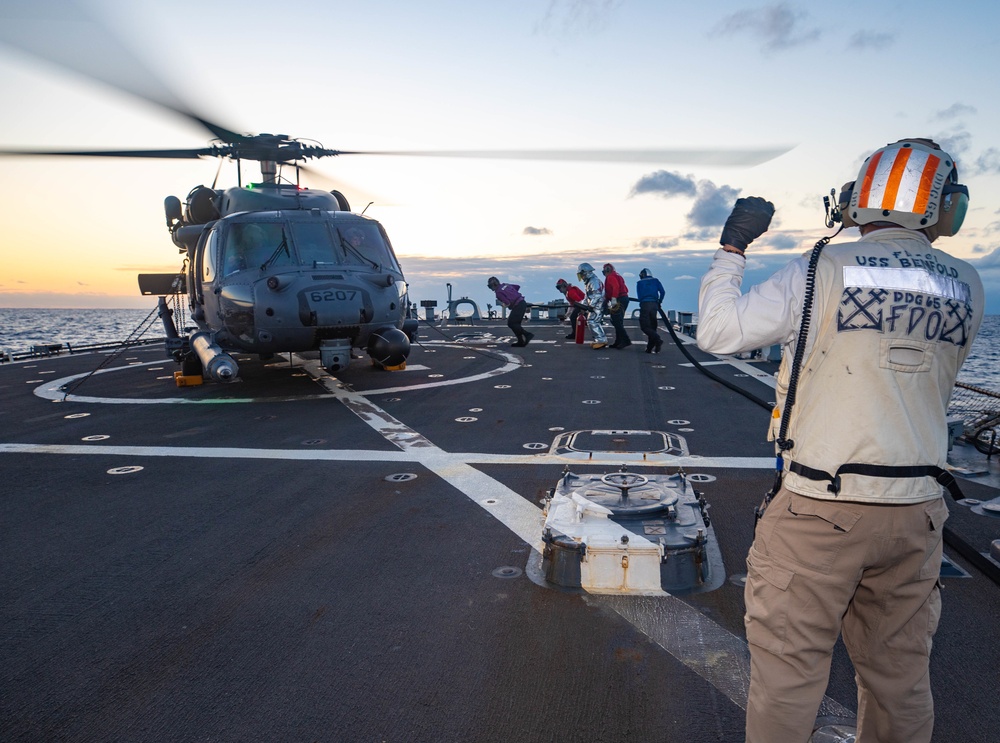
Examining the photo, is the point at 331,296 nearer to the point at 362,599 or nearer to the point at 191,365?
the point at 191,365

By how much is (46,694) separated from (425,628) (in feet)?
5.64

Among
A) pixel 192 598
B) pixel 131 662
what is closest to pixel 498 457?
pixel 192 598

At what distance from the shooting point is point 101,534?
482 cm

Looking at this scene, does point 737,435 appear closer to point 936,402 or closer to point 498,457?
point 498,457

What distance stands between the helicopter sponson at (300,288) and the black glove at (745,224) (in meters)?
7.94

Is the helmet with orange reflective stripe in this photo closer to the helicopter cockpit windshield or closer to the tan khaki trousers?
the tan khaki trousers

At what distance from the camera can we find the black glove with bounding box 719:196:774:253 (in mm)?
2566

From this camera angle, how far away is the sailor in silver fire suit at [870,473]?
2.07 meters

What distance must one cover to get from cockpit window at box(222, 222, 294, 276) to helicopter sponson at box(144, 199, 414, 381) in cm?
2

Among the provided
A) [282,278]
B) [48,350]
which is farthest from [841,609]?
[48,350]

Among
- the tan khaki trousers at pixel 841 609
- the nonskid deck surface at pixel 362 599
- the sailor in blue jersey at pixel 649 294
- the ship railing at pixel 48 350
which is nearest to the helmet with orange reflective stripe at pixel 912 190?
the tan khaki trousers at pixel 841 609

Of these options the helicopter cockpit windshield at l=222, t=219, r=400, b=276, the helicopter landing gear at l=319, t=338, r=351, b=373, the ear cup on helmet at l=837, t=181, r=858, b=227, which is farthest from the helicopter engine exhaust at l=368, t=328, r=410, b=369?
the ear cup on helmet at l=837, t=181, r=858, b=227

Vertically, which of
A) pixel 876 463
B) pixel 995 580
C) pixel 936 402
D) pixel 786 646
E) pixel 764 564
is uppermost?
pixel 936 402

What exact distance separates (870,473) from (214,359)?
9.37 meters
